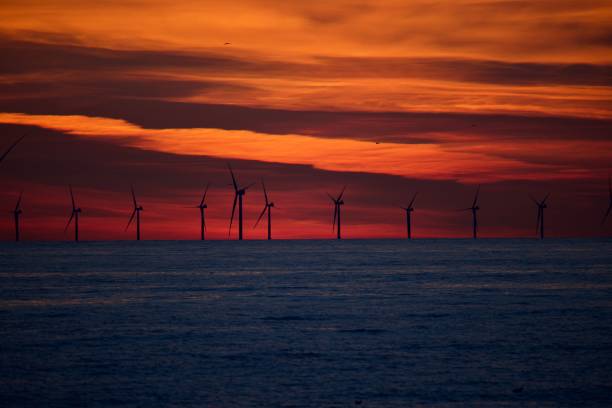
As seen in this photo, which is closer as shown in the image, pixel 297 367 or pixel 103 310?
pixel 297 367

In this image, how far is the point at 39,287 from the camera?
95.8 meters

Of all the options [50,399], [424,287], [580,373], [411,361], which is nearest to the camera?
[50,399]

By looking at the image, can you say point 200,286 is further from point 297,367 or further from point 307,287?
point 297,367

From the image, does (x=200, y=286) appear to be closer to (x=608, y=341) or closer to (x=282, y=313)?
(x=282, y=313)

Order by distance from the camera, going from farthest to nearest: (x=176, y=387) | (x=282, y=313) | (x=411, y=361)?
(x=282, y=313), (x=411, y=361), (x=176, y=387)

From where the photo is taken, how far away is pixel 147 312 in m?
63.6

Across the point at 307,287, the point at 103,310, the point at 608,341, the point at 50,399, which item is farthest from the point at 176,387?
the point at 307,287

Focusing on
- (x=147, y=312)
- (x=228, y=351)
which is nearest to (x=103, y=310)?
(x=147, y=312)

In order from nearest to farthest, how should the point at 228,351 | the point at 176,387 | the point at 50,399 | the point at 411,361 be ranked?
the point at 50,399
the point at 176,387
the point at 411,361
the point at 228,351

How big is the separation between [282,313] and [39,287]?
44230 mm

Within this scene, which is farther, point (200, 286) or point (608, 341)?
point (200, 286)

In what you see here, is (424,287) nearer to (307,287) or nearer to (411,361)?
(307,287)

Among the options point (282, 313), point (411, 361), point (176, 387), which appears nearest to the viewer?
point (176, 387)

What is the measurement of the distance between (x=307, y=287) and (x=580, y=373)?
2288 inches
